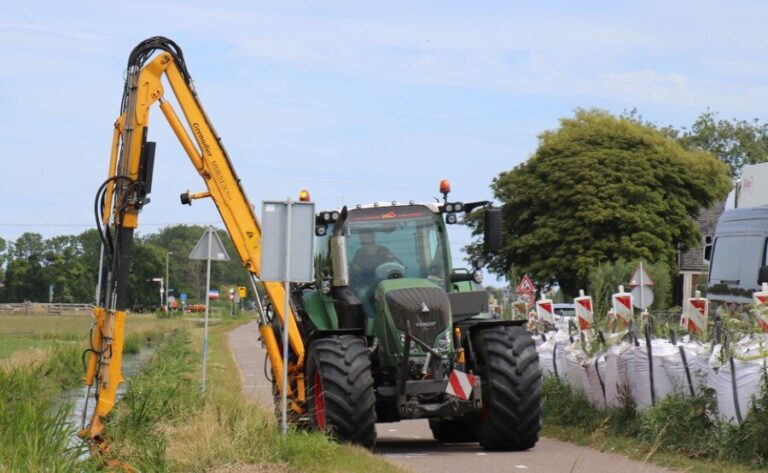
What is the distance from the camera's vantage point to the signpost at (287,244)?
573 inches

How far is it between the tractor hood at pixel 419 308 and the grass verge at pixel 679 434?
6.78ft

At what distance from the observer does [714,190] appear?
60.7 metres

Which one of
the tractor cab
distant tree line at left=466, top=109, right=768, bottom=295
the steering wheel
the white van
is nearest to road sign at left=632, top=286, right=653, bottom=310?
the white van

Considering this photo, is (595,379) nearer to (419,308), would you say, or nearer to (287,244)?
(419,308)

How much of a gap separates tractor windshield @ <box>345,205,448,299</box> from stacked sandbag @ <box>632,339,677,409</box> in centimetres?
246

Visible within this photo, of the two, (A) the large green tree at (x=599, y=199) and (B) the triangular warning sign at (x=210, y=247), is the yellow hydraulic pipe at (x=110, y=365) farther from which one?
(A) the large green tree at (x=599, y=199)

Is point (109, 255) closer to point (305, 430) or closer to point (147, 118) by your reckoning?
point (147, 118)

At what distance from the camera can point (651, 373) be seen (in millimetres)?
15312

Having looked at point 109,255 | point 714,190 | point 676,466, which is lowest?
point 676,466

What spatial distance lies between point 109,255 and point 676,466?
640 centimetres

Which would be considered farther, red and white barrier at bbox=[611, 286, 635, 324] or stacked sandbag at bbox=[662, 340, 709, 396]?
red and white barrier at bbox=[611, 286, 635, 324]

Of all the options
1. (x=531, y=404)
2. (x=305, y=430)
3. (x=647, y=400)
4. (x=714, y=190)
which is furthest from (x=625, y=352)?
(x=714, y=190)

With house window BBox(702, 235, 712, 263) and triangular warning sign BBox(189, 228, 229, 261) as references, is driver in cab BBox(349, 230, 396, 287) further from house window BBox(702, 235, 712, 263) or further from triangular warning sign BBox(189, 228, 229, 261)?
house window BBox(702, 235, 712, 263)

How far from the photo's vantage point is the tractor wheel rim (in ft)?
47.0
